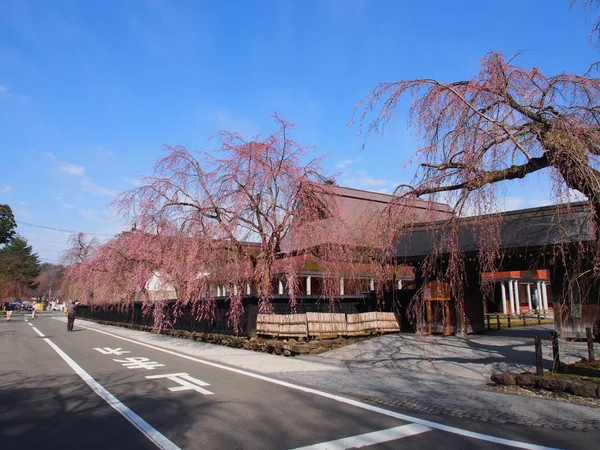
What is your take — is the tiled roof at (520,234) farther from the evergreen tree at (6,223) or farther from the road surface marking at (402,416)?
the evergreen tree at (6,223)

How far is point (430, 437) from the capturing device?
5.15m

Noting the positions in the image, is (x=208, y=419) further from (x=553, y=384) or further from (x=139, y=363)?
(x=139, y=363)

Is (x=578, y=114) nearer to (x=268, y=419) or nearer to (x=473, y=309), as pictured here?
(x=268, y=419)

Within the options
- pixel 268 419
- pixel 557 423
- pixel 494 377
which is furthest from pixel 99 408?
pixel 494 377

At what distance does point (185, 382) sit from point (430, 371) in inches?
228

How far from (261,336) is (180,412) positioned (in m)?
8.70

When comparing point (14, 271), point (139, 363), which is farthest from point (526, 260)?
point (14, 271)

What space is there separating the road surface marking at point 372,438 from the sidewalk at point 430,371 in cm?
103

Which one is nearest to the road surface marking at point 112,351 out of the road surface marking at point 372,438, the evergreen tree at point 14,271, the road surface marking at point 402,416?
the road surface marking at point 402,416

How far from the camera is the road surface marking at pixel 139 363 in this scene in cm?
1089

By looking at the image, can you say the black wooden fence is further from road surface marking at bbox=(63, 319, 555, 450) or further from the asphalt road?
the asphalt road

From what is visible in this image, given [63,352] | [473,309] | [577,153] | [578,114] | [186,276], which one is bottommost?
[63,352]

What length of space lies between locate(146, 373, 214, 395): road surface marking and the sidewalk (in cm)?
180

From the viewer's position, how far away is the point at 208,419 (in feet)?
19.2
